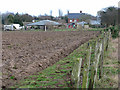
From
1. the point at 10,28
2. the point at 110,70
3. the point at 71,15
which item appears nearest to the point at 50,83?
the point at 110,70

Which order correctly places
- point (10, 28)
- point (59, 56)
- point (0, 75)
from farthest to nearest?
point (10, 28) < point (59, 56) < point (0, 75)

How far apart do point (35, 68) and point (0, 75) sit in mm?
1570

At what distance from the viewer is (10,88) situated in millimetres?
5863

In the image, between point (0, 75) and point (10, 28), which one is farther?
point (10, 28)

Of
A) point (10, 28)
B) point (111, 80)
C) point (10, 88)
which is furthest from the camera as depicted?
point (10, 28)

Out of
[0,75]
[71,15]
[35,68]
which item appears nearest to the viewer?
[0,75]

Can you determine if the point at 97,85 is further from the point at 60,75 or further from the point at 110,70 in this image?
the point at 110,70

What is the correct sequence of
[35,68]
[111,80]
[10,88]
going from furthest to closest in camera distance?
[35,68], [111,80], [10,88]

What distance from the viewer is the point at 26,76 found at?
23.4 ft

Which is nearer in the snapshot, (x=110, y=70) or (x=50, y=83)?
(x=50, y=83)

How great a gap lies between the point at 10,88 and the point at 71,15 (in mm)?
100295

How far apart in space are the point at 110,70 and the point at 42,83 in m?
3.04

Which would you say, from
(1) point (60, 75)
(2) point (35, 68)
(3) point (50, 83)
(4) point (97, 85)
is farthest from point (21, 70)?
(4) point (97, 85)

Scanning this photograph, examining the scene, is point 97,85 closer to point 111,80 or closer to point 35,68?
point 111,80
